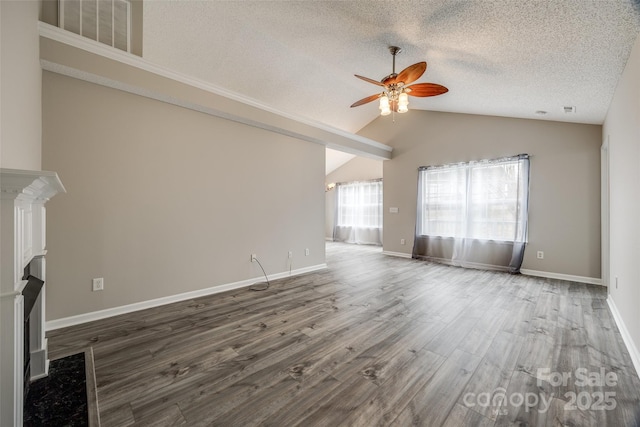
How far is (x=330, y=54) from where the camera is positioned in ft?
11.1

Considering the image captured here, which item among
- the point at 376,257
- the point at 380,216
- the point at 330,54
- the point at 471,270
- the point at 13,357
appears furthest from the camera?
the point at 380,216

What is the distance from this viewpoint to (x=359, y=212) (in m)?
8.55

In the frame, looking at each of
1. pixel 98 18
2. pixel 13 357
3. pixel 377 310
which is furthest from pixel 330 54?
pixel 13 357

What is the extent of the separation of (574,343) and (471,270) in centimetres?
276

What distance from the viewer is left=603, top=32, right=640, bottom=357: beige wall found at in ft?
6.41

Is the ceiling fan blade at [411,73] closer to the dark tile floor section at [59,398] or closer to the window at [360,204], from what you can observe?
the dark tile floor section at [59,398]

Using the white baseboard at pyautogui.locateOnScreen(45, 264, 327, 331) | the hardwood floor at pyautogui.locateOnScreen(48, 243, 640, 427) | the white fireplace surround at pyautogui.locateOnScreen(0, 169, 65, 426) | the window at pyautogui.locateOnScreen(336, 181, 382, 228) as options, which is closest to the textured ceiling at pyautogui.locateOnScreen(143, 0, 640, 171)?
the hardwood floor at pyautogui.locateOnScreen(48, 243, 640, 427)

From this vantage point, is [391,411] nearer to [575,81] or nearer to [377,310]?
[377,310]

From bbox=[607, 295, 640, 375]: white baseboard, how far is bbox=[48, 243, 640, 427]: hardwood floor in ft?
0.15

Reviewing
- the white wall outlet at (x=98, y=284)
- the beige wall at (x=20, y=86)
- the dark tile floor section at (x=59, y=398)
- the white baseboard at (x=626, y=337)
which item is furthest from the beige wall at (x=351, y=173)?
the dark tile floor section at (x=59, y=398)

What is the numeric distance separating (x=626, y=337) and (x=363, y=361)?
2.27 metres

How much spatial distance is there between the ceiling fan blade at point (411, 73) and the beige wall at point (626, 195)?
1.46 m

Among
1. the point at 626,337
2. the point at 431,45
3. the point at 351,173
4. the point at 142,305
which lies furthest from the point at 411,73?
the point at 351,173

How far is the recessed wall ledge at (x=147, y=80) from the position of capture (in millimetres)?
2326
